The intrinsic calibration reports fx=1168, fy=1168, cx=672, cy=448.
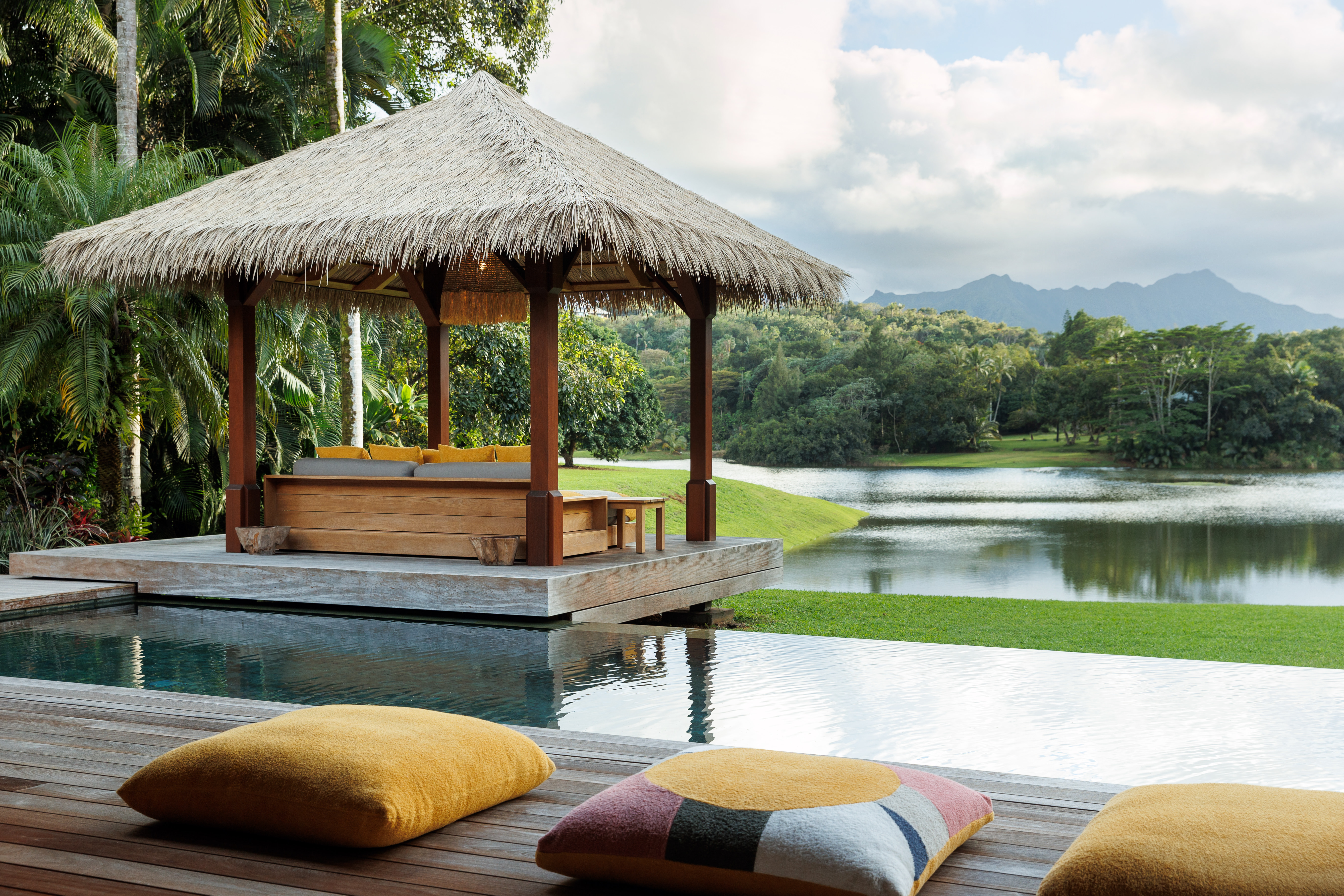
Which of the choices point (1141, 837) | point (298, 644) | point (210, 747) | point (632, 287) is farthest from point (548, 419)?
point (1141, 837)

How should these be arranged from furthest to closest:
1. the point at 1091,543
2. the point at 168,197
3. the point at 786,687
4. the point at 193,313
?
1. the point at 1091,543
2. the point at 193,313
3. the point at 168,197
4. the point at 786,687

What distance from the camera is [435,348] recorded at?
32.1ft

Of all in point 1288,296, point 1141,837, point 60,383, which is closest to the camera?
point 1141,837

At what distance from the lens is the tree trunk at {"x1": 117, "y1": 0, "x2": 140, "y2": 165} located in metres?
11.0

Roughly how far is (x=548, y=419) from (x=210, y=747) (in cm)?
470

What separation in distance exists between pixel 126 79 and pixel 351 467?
18.9 ft

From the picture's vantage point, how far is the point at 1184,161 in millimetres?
60062

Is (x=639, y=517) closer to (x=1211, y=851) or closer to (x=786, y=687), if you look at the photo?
(x=786, y=687)

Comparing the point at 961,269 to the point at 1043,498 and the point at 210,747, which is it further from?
the point at 210,747

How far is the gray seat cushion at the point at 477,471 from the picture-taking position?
7.32m

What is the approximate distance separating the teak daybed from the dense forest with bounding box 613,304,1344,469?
35.5 metres

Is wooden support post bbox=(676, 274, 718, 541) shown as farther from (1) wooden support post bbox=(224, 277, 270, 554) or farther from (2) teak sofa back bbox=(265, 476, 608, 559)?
(1) wooden support post bbox=(224, 277, 270, 554)

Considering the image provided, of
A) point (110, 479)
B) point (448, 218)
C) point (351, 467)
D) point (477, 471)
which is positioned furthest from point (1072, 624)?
point (110, 479)

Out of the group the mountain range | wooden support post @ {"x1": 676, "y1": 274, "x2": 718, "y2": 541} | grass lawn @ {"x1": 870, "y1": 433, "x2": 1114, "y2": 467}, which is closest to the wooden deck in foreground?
wooden support post @ {"x1": 676, "y1": 274, "x2": 718, "y2": 541}
